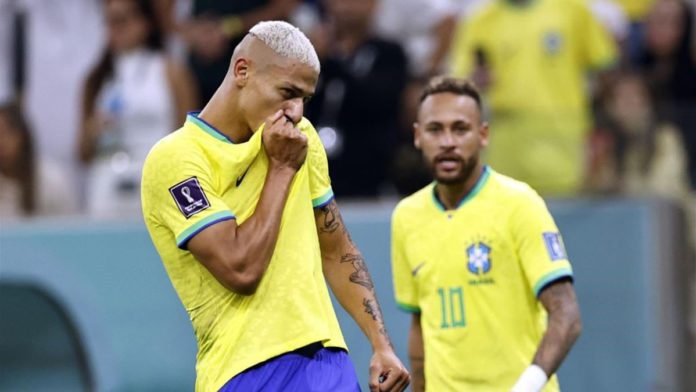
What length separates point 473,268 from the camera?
5.73 meters

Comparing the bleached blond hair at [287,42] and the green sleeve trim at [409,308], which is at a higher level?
the bleached blond hair at [287,42]

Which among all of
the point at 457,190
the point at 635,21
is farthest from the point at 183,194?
the point at 635,21

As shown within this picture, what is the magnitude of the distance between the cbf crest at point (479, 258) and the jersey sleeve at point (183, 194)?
159 cm

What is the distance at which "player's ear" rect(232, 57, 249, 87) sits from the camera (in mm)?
4512

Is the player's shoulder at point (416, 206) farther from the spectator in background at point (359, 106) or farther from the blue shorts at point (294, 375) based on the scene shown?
the spectator in background at point (359, 106)

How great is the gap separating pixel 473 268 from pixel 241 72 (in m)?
1.65

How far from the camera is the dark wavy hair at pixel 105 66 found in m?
9.52

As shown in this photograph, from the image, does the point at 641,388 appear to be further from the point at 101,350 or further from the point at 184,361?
the point at 101,350

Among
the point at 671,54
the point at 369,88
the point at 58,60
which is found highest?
the point at 58,60

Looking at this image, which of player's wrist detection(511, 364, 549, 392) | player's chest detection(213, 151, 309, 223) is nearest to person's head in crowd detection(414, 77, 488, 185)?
player's wrist detection(511, 364, 549, 392)

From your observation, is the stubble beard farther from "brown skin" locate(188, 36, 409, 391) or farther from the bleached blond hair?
the bleached blond hair

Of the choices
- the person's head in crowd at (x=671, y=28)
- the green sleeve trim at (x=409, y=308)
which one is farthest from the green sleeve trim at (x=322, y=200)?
the person's head in crowd at (x=671, y=28)

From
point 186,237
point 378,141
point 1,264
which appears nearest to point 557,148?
point 378,141

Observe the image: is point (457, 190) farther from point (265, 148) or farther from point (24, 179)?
point (24, 179)
